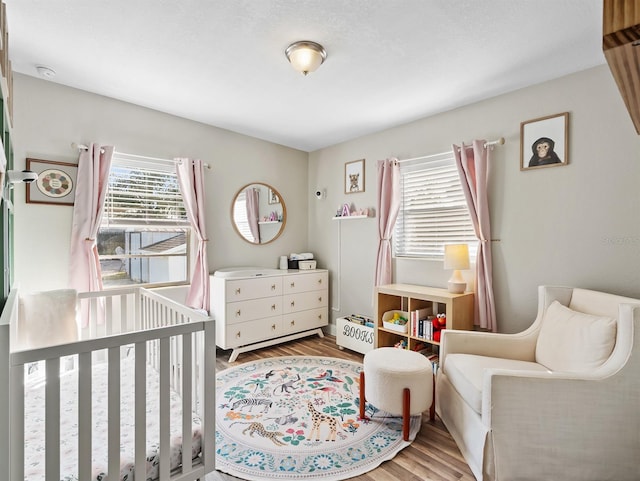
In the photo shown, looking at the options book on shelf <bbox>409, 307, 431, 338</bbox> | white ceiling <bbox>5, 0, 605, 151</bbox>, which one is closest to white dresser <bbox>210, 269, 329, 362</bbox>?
book on shelf <bbox>409, 307, 431, 338</bbox>

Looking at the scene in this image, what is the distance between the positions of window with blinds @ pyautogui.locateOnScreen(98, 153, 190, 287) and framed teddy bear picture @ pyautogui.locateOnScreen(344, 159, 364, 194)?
1843 millimetres

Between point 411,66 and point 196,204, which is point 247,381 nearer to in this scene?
point 196,204

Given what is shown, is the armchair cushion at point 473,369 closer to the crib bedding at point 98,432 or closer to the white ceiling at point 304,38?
the crib bedding at point 98,432

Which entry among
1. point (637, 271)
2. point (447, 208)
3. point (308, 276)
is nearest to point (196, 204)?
point (308, 276)

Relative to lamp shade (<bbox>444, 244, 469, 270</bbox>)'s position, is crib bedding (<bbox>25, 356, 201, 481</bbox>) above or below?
below

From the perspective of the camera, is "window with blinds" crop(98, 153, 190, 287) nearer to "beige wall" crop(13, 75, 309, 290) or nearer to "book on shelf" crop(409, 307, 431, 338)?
"beige wall" crop(13, 75, 309, 290)

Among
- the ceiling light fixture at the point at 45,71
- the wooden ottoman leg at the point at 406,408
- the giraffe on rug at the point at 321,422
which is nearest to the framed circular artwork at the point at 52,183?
the ceiling light fixture at the point at 45,71

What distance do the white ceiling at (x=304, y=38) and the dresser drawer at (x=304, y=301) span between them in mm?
1973

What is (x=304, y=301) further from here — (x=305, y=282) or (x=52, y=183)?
(x=52, y=183)

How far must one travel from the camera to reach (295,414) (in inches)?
88.4

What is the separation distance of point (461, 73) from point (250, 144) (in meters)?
2.36

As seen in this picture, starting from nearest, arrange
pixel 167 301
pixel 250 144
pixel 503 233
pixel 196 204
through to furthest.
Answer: pixel 167 301, pixel 503 233, pixel 196 204, pixel 250 144

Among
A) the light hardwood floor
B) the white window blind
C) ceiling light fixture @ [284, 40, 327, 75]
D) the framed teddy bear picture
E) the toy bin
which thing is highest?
ceiling light fixture @ [284, 40, 327, 75]

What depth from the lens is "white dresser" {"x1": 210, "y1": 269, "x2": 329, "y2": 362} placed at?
10.4 feet
